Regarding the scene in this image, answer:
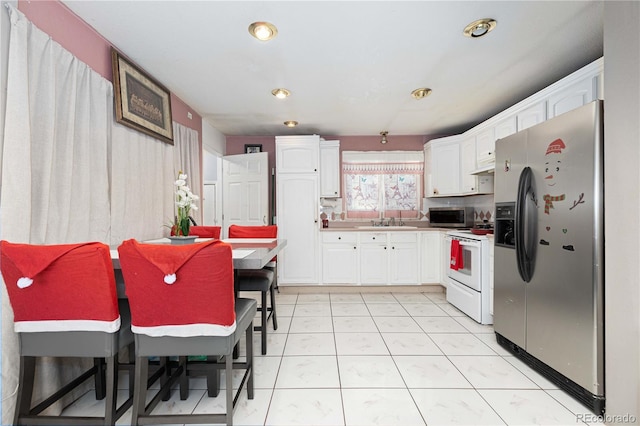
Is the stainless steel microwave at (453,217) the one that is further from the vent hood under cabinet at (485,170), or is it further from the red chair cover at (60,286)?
the red chair cover at (60,286)

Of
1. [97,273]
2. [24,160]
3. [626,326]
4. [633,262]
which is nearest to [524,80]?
[633,262]

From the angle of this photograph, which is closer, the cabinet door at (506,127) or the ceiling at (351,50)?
the ceiling at (351,50)

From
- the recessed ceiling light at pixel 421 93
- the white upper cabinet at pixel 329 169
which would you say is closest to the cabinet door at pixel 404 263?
the white upper cabinet at pixel 329 169

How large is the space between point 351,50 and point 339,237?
97.7 inches

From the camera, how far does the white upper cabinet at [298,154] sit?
13.0 ft

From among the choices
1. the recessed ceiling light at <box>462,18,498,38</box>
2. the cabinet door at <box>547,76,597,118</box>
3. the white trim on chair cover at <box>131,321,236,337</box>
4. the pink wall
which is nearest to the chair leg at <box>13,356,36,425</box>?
the white trim on chair cover at <box>131,321,236,337</box>

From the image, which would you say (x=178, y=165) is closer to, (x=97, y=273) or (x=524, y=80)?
(x=97, y=273)

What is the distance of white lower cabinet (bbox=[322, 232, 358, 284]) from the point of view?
3.93 m

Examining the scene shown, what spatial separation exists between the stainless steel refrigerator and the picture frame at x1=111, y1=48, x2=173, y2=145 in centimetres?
305

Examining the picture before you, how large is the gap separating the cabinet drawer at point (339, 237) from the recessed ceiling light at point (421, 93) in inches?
76.8

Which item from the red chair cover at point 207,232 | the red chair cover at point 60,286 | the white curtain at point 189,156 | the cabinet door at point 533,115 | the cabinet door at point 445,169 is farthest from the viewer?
the cabinet door at point 445,169

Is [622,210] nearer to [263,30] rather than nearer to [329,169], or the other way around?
[263,30]

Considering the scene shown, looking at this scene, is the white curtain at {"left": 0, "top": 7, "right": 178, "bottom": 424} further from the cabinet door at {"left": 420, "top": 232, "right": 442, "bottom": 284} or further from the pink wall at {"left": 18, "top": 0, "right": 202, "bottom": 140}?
the cabinet door at {"left": 420, "top": 232, "right": 442, "bottom": 284}

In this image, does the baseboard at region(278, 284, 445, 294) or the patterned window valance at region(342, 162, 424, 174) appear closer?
the baseboard at region(278, 284, 445, 294)
